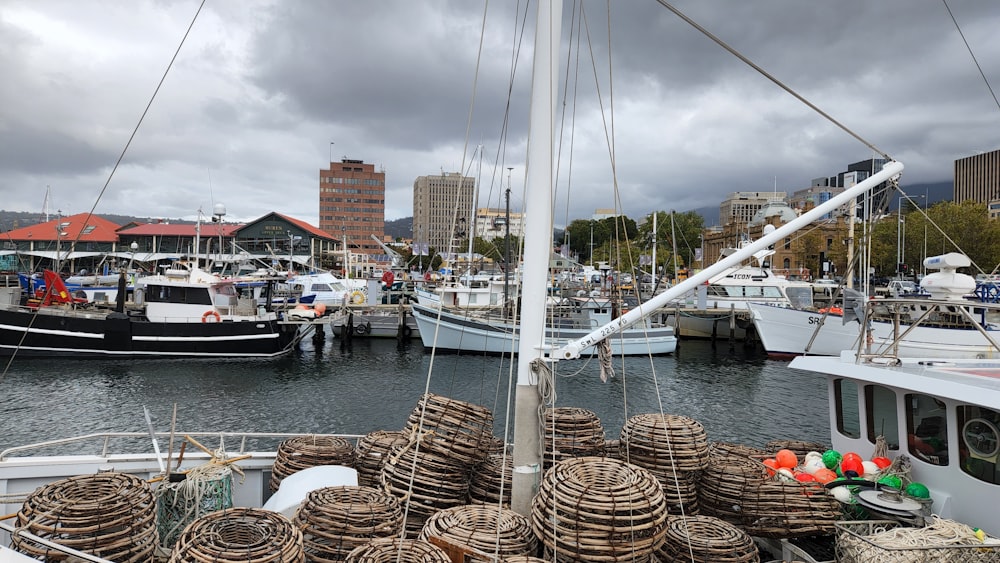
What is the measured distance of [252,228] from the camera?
9100 cm

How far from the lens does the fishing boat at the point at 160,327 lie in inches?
1230

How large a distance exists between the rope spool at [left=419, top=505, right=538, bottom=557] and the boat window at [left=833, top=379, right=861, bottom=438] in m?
5.14

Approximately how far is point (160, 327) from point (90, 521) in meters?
31.5

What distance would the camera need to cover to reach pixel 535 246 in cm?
525

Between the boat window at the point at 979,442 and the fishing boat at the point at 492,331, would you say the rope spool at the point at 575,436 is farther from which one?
the fishing boat at the point at 492,331

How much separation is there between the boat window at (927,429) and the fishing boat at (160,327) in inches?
1274

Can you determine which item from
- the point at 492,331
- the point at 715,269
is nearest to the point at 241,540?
the point at 715,269

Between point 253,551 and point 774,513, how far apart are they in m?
4.71

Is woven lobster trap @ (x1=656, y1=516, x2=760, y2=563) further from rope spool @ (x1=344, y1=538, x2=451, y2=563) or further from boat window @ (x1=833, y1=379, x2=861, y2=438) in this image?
boat window @ (x1=833, y1=379, x2=861, y2=438)

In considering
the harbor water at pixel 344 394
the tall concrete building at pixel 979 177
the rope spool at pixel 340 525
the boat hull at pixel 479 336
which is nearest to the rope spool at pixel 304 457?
the rope spool at pixel 340 525

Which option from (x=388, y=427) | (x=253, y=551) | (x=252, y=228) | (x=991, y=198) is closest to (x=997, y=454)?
(x=253, y=551)

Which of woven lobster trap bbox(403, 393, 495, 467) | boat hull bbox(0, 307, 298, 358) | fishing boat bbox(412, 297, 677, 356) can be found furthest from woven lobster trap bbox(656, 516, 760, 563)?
boat hull bbox(0, 307, 298, 358)

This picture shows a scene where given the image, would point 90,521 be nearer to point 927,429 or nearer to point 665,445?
point 665,445

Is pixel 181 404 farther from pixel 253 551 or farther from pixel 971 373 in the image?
pixel 971 373
